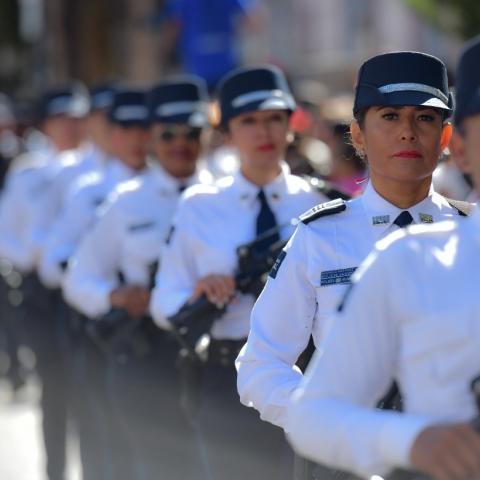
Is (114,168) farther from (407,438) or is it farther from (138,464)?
(407,438)

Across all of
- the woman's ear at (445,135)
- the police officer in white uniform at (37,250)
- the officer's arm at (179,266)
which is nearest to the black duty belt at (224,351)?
the officer's arm at (179,266)

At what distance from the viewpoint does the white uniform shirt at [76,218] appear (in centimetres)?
896

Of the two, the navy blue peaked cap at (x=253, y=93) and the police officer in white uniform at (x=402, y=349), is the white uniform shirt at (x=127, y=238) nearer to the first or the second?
the navy blue peaked cap at (x=253, y=93)

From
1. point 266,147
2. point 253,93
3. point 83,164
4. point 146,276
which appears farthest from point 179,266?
point 83,164

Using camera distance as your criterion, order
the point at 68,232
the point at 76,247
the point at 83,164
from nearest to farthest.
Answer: the point at 76,247 < the point at 68,232 < the point at 83,164

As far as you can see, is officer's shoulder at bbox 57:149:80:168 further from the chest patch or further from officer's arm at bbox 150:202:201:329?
officer's arm at bbox 150:202:201:329

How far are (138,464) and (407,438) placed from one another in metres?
4.77

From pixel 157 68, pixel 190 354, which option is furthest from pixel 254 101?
pixel 157 68

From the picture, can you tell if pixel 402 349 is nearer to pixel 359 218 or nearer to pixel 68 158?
pixel 359 218

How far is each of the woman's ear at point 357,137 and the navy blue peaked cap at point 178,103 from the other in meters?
2.95

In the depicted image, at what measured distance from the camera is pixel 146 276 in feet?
24.2

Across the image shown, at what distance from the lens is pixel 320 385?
119 inches

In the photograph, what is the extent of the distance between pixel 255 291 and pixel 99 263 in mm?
2036

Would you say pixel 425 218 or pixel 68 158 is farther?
pixel 68 158
